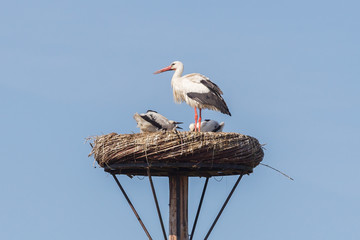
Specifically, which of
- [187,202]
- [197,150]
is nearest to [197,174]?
[187,202]

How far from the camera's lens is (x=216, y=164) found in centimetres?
1241

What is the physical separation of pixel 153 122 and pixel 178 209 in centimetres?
199

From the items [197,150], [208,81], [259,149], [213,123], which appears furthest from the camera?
[213,123]

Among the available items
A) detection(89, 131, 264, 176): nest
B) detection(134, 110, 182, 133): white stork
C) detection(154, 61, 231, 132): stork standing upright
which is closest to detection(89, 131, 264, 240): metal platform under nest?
detection(89, 131, 264, 176): nest

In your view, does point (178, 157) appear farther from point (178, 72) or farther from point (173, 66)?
point (173, 66)

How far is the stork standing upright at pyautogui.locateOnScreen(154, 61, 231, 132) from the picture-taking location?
14.4 metres

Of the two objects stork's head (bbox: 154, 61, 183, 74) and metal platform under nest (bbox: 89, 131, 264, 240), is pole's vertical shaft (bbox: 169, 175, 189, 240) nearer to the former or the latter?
metal platform under nest (bbox: 89, 131, 264, 240)

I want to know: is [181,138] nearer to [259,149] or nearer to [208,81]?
[259,149]

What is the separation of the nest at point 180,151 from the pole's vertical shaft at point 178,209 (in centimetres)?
60

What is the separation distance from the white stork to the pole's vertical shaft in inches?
53.2

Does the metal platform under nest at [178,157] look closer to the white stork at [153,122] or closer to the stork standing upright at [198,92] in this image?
the white stork at [153,122]

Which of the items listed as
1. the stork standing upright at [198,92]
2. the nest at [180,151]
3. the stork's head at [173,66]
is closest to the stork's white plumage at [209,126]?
the stork standing upright at [198,92]

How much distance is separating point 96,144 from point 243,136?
8.09 ft

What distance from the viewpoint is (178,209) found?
1340cm
